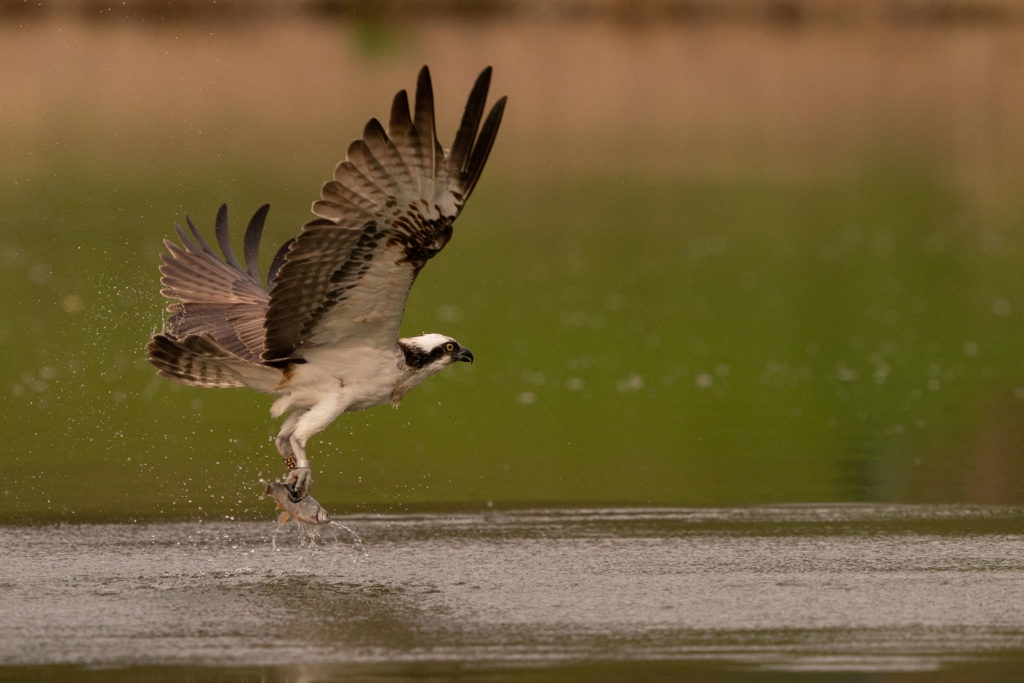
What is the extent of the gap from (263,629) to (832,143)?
81.5 ft

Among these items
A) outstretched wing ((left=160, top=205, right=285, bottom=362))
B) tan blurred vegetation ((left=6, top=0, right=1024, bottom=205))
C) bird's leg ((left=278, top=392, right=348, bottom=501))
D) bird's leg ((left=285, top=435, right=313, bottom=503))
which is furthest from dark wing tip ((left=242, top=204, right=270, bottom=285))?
tan blurred vegetation ((left=6, top=0, right=1024, bottom=205))

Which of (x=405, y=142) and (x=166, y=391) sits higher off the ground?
(x=405, y=142)

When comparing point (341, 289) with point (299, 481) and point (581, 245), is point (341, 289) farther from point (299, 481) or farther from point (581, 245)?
point (581, 245)

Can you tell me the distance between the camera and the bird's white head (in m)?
9.63

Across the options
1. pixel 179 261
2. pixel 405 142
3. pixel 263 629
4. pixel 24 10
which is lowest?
pixel 263 629

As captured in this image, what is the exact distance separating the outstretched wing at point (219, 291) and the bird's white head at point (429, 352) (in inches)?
39.4

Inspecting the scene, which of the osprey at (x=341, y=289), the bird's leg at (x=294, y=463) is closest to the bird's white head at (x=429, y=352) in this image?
the osprey at (x=341, y=289)

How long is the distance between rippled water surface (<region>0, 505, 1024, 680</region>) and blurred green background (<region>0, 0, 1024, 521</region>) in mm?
710

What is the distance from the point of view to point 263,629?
7961 millimetres

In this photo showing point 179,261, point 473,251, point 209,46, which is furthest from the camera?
point 209,46

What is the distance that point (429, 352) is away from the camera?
9.67m

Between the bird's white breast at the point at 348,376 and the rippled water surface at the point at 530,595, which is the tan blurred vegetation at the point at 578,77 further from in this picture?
the bird's white breast at the point at 348,376

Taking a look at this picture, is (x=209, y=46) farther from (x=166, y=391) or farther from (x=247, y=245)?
(x=247, y=245)

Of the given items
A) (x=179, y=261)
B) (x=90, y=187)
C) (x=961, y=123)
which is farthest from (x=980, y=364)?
(x=961, y=123)
